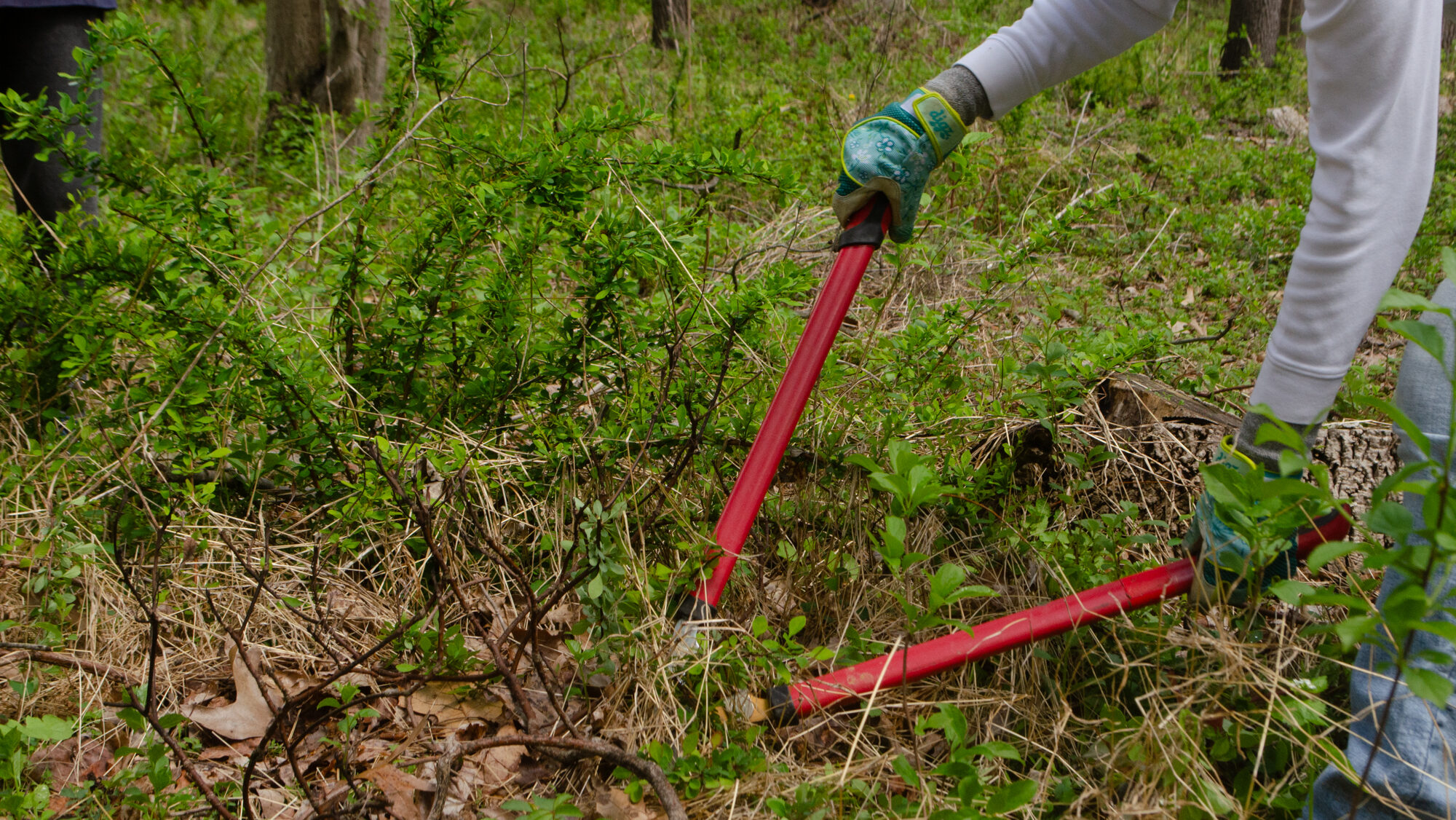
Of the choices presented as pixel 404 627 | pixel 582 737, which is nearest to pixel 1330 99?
pixel 582 737

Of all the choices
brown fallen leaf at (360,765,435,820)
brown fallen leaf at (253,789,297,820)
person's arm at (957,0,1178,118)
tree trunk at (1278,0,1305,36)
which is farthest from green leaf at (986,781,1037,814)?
tree trunk at (1278,0,1305,36)

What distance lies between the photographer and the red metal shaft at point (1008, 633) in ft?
5.04

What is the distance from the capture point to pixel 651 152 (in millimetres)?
2029

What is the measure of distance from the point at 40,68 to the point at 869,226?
2297 mm

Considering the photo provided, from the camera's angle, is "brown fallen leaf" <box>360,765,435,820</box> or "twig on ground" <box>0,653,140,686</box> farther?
"twig on ground" <box>0,653,140,686</box>

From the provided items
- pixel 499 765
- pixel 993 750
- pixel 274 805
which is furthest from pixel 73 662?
pixel 993 750

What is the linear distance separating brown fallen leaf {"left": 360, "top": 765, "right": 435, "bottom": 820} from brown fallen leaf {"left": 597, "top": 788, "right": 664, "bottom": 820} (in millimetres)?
297

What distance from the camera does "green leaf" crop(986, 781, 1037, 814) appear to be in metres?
1.22

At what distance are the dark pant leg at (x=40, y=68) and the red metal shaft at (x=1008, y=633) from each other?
7.38 feet

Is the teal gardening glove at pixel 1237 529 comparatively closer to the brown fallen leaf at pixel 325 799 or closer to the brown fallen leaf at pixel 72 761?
the brown fallen leaf at pixel 325 799

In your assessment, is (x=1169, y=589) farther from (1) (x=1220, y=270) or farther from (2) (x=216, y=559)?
(1) (x=1220, y=270)

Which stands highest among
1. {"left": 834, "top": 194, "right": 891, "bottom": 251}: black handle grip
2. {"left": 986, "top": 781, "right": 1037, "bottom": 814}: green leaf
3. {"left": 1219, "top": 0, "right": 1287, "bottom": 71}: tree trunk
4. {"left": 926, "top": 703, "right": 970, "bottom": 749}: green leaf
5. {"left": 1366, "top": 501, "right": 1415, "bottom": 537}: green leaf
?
{"left": 834, "top": 194, "right": 891, "bottom": 251}: black handle grip

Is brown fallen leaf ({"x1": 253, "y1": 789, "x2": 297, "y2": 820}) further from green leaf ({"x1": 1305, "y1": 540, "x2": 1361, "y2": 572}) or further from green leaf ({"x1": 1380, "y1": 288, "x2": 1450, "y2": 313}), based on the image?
green leaf ({"x1": 1380, "y1": 288, "x2": 1450, "y2": 313})

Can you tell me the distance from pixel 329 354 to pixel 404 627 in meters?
0.82
